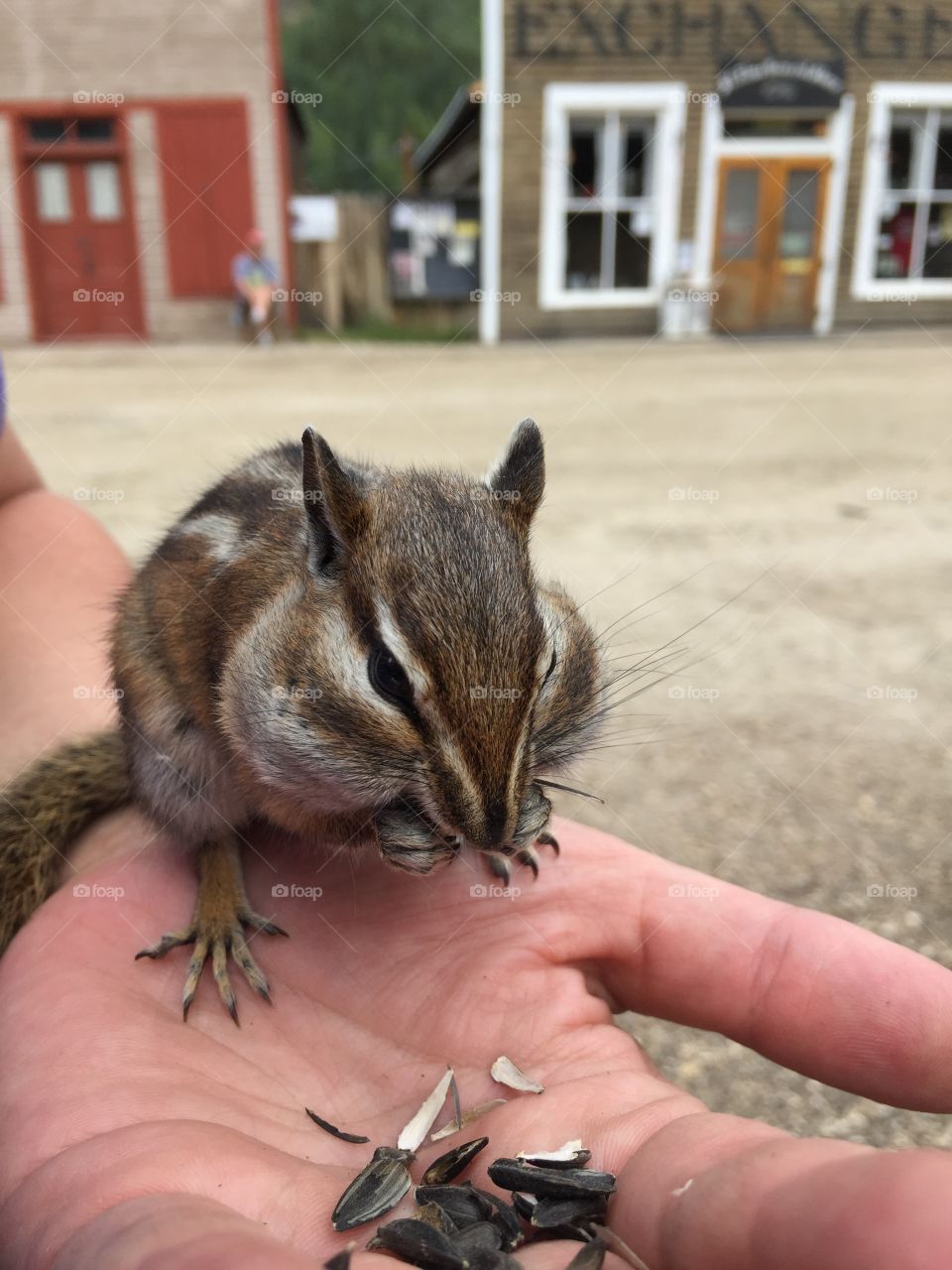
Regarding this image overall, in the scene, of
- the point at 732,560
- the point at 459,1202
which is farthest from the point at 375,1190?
the point at 732,560

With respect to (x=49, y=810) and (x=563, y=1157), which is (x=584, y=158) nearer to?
(x=49, y=810)

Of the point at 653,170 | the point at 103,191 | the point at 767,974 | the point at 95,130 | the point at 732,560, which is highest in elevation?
the point at 95,130

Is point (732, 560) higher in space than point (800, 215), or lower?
lower

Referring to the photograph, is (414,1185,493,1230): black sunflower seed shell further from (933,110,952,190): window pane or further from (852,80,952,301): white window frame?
(933,110,952,190): window pane

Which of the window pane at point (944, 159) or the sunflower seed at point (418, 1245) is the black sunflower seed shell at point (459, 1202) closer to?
the sunflower seed at point (418, 1245)

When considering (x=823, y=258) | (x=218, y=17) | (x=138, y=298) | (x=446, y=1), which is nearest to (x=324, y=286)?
(x=138, y=298)

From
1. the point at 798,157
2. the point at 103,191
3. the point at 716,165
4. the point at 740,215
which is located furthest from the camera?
the point at 103,191
